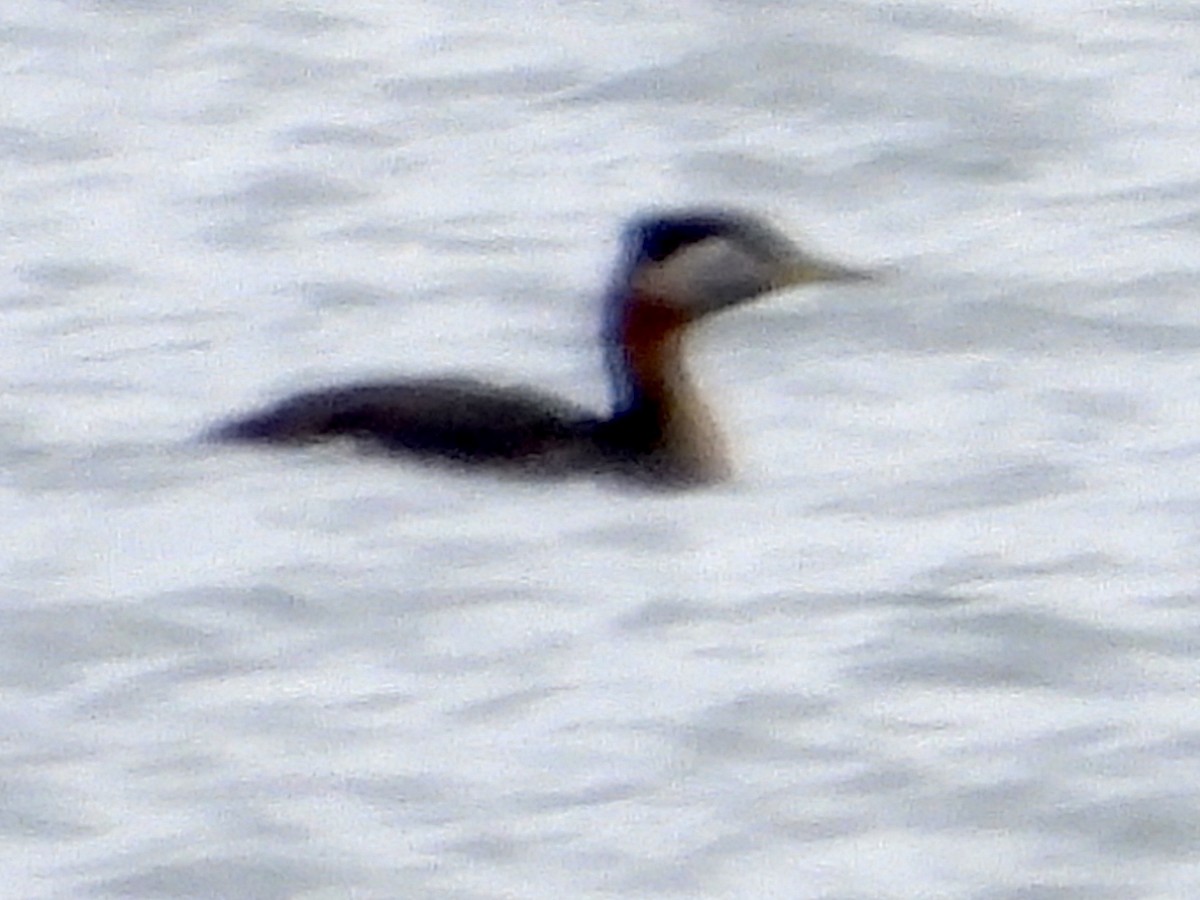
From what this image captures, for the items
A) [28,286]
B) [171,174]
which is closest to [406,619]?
[28,286]

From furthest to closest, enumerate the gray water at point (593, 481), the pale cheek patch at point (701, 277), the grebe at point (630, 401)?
the pale cheek patch at point (701, 277) → the grebe at point (630, 401) → the gray water at point (593, 481)

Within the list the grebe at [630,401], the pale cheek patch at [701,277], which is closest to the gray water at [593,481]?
the grebe at [630,401]

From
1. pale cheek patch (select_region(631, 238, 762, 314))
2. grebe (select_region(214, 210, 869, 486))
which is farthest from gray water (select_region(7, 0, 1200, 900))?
pale cheek patch (select_region(631, 238, 762, 314))

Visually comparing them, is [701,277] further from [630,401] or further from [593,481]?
[593,481]

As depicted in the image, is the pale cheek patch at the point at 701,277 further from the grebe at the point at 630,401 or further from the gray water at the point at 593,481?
the gray water at the point at 593,481

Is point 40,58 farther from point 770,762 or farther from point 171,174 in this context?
point 770,762

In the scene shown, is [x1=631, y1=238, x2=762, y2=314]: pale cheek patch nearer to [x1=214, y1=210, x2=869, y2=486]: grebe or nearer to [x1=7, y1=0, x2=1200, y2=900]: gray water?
[x1=214, y1=210, x2=869, y2=486]: grebe
